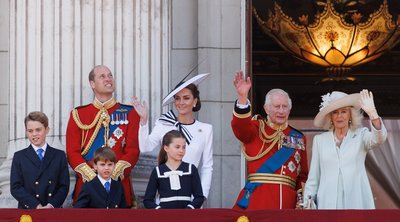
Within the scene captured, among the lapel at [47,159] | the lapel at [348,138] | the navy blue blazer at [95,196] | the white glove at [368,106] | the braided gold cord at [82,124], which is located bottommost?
the navy blue blazer at [95,196]

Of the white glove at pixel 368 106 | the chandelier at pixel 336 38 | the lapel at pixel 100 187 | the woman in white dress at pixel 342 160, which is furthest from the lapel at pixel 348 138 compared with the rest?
the chandelier at pixel 336 38

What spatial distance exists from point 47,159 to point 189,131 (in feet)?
3.88

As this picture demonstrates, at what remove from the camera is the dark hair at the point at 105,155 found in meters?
10.7

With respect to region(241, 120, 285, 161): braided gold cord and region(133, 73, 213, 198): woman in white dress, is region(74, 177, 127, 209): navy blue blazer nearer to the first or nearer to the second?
region(133, 73, 213, 198): woman in white dress

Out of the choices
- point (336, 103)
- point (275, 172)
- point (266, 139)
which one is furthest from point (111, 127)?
point (336, 103)

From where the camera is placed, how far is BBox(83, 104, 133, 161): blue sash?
11398 mm

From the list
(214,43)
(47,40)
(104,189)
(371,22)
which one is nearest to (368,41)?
(371,22)

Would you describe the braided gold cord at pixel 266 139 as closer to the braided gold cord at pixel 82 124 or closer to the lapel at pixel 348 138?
the lapel at pixel 348 138

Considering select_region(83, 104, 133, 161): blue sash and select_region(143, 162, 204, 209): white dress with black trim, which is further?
select_region(83, 104, 133, 161): blue sash

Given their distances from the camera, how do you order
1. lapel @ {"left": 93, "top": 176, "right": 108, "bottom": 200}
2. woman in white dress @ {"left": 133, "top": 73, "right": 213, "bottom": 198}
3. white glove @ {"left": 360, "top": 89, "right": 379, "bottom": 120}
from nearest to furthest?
white glove @ {"left": 360, "top": 89, "right": 379, "bottom": 120}
lapel @ {"left": 93, "top": 176, "right": 108, "bottom": 200}
woman in white dress @ {"left": 133, "top": 73, "right": 213, "bottom": 198}

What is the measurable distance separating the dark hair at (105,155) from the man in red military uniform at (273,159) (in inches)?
38.7

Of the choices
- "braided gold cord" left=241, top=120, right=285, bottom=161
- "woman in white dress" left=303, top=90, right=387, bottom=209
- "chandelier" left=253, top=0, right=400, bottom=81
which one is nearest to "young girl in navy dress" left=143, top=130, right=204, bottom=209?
"braided gold cord" left=241, top=120, right=285, bottom=161

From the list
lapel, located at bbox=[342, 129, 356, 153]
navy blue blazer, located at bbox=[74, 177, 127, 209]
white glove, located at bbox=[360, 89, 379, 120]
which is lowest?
navy blue blazer, located at bbox=[74, 177, 127, 209]

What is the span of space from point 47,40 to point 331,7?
5.09m
